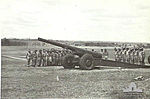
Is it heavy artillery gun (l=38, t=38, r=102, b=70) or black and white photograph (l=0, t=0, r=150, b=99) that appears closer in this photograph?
black and white photograph (l=0, t=0, r=150, b=99)

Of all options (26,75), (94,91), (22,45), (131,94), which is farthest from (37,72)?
(131,94)

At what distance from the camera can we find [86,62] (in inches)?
115

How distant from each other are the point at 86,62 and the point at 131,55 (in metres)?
0.50

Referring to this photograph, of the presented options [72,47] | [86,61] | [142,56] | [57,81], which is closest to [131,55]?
[142,56]

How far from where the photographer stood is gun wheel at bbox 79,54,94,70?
294 cm

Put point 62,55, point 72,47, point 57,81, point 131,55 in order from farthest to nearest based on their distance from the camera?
point 131,55, point 62,55, point 72,47, point 57,81

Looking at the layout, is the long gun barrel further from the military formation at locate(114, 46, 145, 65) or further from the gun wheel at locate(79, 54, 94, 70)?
the military formation at locate(114, 46, 145, 65)

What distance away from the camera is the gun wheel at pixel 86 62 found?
9.64ft

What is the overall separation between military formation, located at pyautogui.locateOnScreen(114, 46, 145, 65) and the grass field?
156 mm

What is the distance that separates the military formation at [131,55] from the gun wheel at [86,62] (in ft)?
0.85

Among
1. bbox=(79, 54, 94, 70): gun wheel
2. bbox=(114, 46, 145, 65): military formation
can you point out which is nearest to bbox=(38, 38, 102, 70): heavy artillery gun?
bbox=(79, 54, 94, 70): gun wheel

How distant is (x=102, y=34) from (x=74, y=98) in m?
0.63

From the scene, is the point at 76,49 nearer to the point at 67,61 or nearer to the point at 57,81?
the point at 67,61

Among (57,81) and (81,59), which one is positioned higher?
(81,59)
